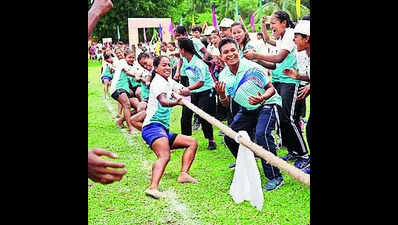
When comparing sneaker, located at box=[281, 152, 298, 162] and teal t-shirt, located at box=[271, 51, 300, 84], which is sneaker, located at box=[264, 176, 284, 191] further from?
teal t-shirt, located at box=[271, 51, 300, 84]

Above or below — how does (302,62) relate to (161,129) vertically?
above

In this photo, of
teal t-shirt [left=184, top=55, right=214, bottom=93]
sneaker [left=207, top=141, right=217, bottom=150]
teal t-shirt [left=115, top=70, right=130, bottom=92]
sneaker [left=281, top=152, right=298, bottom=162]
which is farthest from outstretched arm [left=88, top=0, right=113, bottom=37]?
teal t-shirt [left=115, top=70, right=130, bottom=92]

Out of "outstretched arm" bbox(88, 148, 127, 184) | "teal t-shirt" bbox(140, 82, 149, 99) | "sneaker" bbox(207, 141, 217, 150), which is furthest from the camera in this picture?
"teal t-shirt" bbox(140, 82, 149, 99)

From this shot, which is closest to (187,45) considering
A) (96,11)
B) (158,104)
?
(158,104)

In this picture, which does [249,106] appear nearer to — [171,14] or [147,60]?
[147,60]

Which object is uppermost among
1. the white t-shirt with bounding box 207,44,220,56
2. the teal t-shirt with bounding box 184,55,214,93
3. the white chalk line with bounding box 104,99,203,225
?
the white t-shirt with bounding box 207,44,220,56

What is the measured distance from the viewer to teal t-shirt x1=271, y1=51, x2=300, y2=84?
504 centimetres

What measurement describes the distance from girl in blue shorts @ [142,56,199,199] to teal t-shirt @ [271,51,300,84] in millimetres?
1040

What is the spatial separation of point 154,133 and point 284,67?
4.66 feet

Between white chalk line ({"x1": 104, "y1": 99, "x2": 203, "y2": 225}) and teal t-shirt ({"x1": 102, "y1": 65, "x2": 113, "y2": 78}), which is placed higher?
teal t-shirt ({"x1": 102, "y1": 65, "x2": 113, "y2": 78})

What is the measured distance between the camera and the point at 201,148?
631 cm

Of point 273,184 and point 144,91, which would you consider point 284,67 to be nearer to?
point 273,184

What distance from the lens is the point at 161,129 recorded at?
4.54 metres
